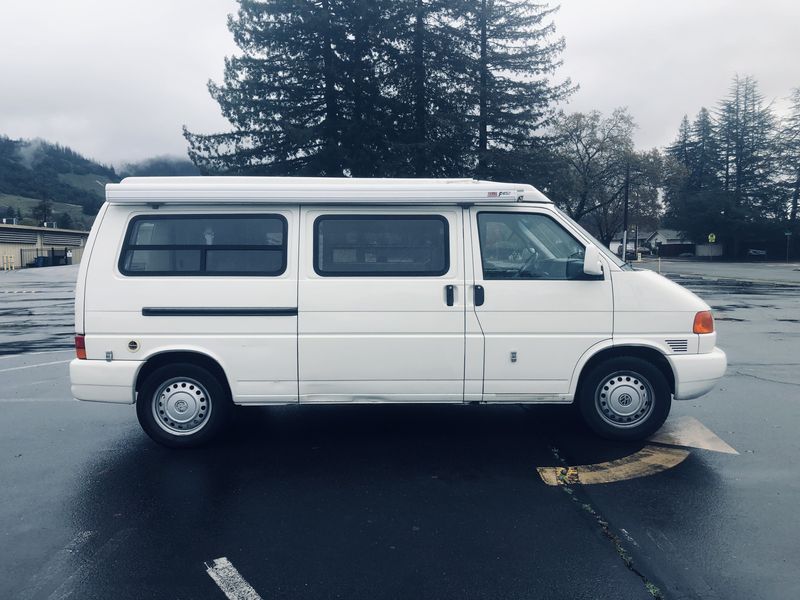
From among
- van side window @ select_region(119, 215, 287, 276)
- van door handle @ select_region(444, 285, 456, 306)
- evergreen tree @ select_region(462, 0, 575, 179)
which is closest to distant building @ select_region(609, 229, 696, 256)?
evergreen tree @ select_region(462, 0, 575, 179)

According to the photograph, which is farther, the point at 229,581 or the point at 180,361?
the point at 180,361

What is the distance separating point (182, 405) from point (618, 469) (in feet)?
11.8

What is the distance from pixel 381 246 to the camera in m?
5.17

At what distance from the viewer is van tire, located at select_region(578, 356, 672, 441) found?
529 cm

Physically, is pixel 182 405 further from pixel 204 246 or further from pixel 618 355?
pixel 618 355

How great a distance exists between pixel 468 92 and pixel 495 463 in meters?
30.1

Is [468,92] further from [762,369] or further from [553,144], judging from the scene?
[762,369]

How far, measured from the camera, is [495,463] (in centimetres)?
505

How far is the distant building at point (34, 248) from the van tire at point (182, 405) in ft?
202

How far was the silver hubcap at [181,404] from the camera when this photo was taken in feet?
17.4

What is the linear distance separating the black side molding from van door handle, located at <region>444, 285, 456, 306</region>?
4.11 feet

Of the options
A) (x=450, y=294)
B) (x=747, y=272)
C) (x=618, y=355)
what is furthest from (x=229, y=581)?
(x=747, y=272)

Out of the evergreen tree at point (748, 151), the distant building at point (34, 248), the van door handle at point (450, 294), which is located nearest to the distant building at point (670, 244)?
the evergreen tree at point (748, 151)

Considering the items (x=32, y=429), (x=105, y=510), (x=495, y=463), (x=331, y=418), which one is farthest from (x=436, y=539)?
(x=32, y=429)
